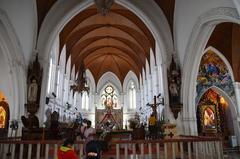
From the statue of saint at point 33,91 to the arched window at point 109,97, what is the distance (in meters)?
18.4

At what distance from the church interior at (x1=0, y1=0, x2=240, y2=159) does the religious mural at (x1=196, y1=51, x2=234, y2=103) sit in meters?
0.07

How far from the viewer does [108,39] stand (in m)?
20.5

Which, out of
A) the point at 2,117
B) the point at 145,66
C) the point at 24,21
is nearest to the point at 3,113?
the point at 2,117

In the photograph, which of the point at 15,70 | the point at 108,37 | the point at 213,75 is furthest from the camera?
the point at 108,37

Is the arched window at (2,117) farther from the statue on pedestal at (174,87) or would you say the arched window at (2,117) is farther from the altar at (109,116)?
the altar at (109,116)

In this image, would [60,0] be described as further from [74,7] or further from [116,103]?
[116,103]

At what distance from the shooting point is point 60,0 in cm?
1165

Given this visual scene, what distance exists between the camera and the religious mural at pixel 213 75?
14.7 metres

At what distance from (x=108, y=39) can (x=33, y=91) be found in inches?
469

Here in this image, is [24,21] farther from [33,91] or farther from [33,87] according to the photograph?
[33,91]

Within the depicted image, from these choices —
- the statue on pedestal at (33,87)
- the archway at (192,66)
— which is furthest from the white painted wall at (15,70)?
the archway at (192,66)

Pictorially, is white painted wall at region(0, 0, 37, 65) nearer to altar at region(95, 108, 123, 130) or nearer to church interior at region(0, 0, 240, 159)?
church interior at region(0, 0, 240, 159)

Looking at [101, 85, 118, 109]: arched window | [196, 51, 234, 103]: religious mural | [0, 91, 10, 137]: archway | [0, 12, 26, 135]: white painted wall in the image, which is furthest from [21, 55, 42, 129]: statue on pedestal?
[101, 85, 118, 109]: arched window

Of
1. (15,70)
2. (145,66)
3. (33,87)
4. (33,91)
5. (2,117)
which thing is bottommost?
(2,117)
